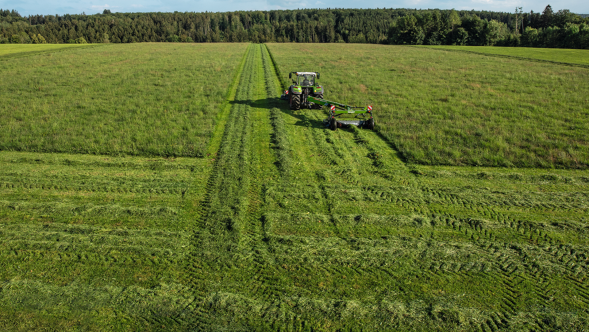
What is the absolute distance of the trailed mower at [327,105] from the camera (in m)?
15.4

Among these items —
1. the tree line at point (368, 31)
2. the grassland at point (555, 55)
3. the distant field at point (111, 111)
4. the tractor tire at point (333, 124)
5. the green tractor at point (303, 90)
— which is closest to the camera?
the distant field at point (111, 111)

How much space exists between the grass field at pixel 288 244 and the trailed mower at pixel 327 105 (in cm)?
361

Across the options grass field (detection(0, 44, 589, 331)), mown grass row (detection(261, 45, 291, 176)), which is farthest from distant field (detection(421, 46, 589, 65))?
grass field (detection(0, 44, 589, 331))

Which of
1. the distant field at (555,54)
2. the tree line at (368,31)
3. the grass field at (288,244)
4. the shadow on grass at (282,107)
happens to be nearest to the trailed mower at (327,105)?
the shadow on grass at (282,107)

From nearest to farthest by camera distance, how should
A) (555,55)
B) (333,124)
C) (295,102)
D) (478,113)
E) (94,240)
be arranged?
(94,240)
(333,124)
(478,113)
(295,102)
(555,55)

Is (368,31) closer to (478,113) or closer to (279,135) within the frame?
(478,113)

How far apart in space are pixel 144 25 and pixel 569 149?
12444cm

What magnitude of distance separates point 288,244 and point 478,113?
14.4m

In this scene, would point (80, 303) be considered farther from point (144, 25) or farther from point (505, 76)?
point (144, 25)

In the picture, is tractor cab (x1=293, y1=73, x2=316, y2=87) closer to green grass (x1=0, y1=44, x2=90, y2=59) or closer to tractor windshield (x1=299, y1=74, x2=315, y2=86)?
tractor windshield (x1=299, y1=74, x2=315, y2=86)

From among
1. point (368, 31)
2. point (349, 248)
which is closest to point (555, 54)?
point (349, 248)

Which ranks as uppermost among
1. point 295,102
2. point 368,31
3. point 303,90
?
point 368,31

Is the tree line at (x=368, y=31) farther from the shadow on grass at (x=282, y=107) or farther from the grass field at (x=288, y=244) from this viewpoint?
the grass field at (x=288, y=244)

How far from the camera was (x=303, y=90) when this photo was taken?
18.2 metres
